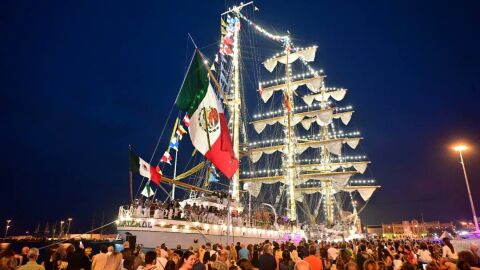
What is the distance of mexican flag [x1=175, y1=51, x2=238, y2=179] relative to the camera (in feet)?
36.1

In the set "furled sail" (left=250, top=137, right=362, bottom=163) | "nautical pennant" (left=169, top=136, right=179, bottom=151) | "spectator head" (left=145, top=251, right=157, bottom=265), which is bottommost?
"spectator head" (left=145, top=251, right=157, bottom=265)

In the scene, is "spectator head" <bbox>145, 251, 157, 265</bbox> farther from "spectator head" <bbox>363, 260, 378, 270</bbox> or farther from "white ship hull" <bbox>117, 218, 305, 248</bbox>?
"white ship hull" <bbox>117, 218, 305, 248</bbox>

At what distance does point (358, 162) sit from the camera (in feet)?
202

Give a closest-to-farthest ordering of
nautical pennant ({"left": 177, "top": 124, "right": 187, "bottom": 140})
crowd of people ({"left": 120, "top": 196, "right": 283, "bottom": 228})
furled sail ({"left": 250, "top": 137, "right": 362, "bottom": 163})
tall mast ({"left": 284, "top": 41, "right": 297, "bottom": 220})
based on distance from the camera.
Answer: crowd of people ({"left": 120, "top": 196, "right": 283, "bottom": 228}) < nautical pennant ({"left": 177, "top": 124, "right": 187, "bottom": 140}) < tall mast ({"left": 284, "top": 41, "right": 297, "bottom": 220}) < furled sail ({"left": 250, "top": 137, "right": 362, "bottom": 163})

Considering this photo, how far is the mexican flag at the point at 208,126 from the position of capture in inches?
434

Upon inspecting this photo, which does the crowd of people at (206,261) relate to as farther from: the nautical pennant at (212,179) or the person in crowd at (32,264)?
the nautical pennant at (212,179)

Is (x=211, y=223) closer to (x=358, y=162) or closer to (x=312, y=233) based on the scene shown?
(x=312, y=233)

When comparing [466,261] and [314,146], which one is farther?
[314,146]

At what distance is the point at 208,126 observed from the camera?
36.9 feet

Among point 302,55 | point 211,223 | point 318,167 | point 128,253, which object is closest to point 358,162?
point 318,167

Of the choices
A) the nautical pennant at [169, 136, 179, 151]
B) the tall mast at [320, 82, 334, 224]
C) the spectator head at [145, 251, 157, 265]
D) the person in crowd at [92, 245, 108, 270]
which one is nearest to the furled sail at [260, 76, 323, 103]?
the tall mast at [320, 82, 334, 224]

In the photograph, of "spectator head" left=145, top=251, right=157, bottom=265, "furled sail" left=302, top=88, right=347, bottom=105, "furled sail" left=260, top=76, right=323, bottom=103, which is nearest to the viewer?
"spectator head" left=145, top=251, right=157, bottom=265

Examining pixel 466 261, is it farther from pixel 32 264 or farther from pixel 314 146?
pixel 314 146

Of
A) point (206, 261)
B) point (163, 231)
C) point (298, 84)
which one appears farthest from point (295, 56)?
point (206, 261)
